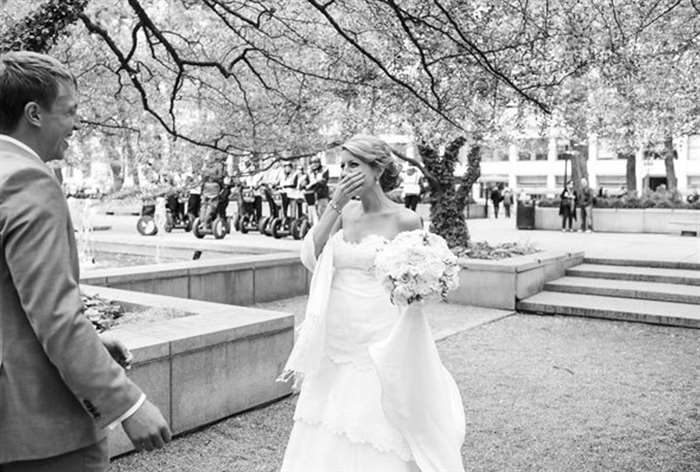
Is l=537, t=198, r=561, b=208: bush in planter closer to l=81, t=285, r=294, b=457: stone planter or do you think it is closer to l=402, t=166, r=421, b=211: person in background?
l=402, t=166, r=421, b=211: person in background

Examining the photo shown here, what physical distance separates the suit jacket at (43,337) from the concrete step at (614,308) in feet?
31.9

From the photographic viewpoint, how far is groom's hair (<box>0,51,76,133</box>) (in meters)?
1.99

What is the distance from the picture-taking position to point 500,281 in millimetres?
11438

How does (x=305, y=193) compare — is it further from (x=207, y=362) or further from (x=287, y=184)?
(x=207, y=362)

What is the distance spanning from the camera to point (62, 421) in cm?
194

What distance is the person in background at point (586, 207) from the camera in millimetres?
26141

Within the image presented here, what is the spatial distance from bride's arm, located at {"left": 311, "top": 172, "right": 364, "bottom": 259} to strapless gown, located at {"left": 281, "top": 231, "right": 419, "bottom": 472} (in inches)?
2.8

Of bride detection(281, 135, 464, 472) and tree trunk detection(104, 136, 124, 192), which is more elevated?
tree trunk detection(104, 136, 124, 192)

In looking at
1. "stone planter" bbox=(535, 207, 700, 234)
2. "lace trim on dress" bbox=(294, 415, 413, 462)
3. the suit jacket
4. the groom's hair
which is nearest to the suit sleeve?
the suit jacket

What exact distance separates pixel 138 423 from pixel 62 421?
207 mm

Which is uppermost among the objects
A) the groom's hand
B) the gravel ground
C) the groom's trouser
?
the groom's hand

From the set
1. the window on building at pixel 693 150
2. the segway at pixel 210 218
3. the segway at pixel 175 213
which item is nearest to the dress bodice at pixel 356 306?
the segway at pixel 210 218

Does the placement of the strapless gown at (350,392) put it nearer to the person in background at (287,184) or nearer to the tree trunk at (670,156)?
the person in background at (287,184)

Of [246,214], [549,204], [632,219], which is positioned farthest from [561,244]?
[246,214]
